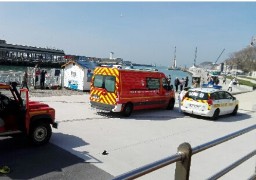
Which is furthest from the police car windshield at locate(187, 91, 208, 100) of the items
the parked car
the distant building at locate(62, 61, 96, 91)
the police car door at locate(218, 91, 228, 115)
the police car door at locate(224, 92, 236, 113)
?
the distant building at locate(62, 61, 96, 91)

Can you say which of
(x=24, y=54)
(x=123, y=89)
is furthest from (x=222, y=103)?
(x=24, y=54)

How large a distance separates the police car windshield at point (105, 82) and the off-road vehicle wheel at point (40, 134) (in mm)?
5754

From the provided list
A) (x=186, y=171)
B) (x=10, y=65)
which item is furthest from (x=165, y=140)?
(x=10, y=65)

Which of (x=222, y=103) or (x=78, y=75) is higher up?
(x=78, y=75)

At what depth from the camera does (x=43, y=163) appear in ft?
23.1

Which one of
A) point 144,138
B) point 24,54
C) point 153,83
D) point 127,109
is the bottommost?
point 144,138

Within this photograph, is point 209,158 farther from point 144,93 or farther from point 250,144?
point 144,93

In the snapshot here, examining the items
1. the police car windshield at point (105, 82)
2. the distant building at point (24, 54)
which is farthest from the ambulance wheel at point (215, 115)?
the distant building at point (24, 54)

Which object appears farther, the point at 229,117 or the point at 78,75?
the point at 78,75

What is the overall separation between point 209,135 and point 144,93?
4654 mm

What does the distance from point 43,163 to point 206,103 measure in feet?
33.2

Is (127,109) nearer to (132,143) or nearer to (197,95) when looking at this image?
(197,95)

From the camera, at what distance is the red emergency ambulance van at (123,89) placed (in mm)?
13773

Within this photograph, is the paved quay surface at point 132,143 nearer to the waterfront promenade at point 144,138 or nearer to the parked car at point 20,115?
the waterfront promenade at point 144,138
